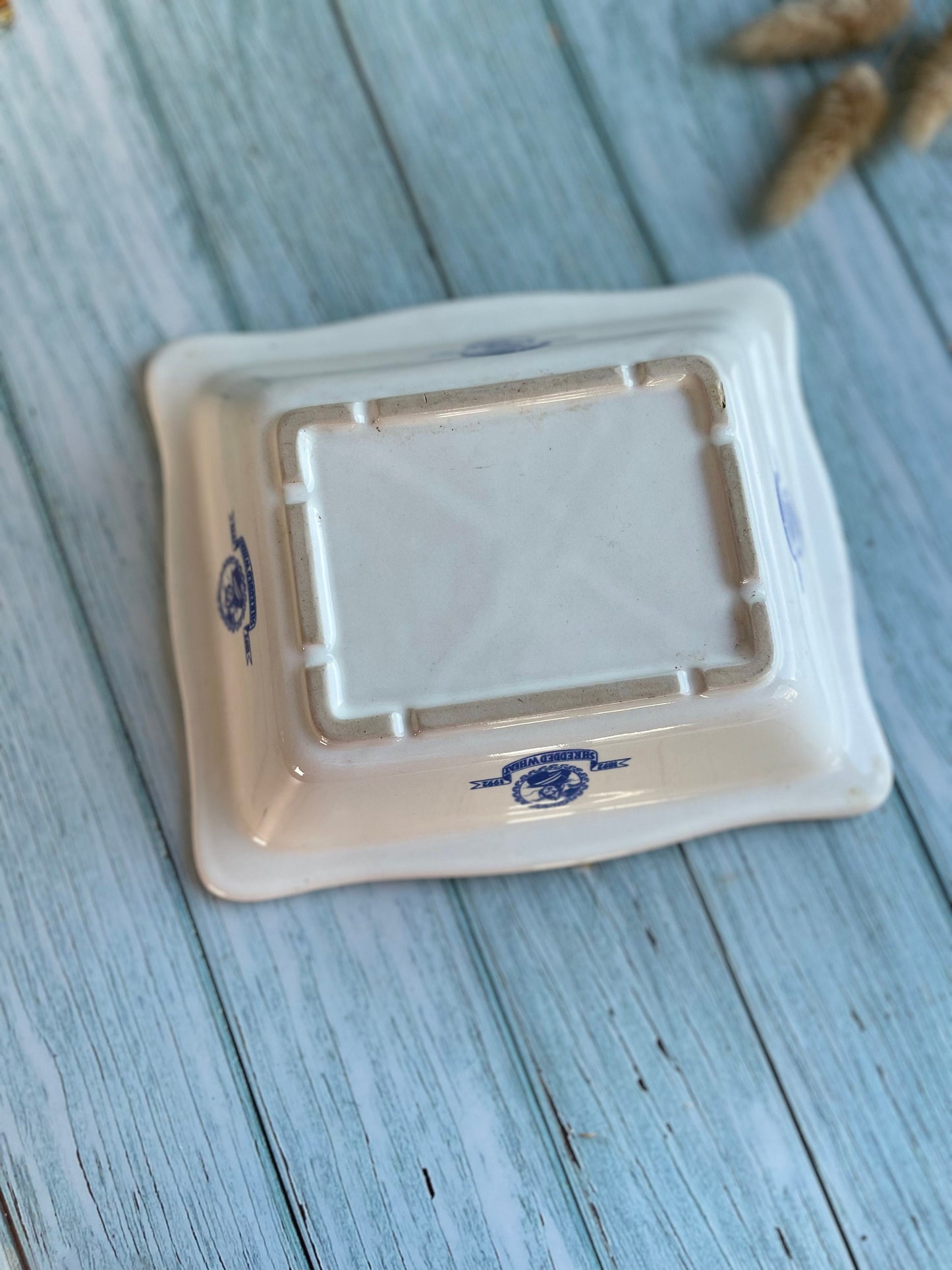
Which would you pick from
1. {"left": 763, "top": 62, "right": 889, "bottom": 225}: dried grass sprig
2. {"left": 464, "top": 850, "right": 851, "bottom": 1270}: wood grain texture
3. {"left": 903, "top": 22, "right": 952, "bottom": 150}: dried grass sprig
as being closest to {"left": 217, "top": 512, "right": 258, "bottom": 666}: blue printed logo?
{"left": 464, "top": 850, "right": 851, "bottom": 1270}: wood grain texture

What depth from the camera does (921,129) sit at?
69 centimetres

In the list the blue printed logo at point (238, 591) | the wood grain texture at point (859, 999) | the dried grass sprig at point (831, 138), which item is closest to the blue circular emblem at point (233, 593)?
the blue printed logo at point (238, 591)

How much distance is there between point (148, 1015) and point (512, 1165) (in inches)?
10.4

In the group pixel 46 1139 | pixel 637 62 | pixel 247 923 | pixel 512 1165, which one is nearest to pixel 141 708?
pixel 247 923

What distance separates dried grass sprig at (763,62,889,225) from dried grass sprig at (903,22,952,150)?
0.03 meters

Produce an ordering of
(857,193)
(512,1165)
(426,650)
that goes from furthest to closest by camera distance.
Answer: (857,193)
(512,1165)
(426,650)

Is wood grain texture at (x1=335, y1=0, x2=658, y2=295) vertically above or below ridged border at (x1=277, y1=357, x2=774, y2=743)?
above

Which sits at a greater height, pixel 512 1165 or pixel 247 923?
pixel 247 923

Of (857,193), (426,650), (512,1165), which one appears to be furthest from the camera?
(857,193)

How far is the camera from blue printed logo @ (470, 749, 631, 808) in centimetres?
55

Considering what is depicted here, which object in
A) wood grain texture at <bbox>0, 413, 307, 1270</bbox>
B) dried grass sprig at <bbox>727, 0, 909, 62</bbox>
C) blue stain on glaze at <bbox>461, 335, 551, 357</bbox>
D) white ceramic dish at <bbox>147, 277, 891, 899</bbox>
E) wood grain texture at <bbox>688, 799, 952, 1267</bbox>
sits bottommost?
wood grain texture at <bbox>688, 799, 952, 1267</bbox>

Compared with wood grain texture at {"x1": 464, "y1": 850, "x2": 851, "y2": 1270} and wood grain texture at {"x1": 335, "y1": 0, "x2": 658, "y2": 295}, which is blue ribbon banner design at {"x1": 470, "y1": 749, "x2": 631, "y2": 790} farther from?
wood grain texture at {"x1": 335, "y1": 0, "x2": 658, "y2": 295}

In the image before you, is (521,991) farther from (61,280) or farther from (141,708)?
(61,280)

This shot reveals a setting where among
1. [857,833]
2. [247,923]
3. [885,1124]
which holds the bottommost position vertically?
[885,1124]
